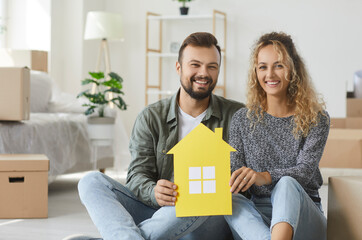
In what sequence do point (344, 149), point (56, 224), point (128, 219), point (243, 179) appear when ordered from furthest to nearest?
point (344, 149)
point (56, 224)
point (128, 219)
point (243, 179)

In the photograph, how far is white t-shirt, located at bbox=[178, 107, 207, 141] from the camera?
5.97ft

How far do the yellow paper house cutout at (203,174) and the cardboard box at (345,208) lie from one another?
0.27 metres

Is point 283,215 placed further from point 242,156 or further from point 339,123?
point 339,123

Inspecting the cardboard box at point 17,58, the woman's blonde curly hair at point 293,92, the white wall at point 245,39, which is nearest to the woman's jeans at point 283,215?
the woman's blonde curly hair at point 293,92

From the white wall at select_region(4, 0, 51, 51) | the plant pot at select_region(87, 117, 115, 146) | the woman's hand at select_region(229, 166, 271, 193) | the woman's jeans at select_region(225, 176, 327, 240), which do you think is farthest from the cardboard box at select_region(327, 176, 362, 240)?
the white wall at select_region(4, 0, 51, 51)

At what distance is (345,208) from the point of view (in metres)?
1.46

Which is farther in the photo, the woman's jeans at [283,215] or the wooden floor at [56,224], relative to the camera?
the wooden floor at [56,224]

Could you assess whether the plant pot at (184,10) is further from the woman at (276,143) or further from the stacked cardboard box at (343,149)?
the woman at (276,143)

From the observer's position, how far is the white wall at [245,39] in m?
5.14

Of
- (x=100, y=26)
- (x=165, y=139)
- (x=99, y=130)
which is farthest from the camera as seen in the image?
(x=100, y=26)

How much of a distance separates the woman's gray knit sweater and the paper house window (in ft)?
0.58

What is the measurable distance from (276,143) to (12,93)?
174cm

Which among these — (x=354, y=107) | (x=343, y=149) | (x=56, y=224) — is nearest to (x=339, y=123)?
(x=354, y=107)

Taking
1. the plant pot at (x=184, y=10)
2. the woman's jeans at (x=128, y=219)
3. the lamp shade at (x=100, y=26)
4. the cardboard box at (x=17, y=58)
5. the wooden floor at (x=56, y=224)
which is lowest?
the wooden floor at (x=56, y=224)
